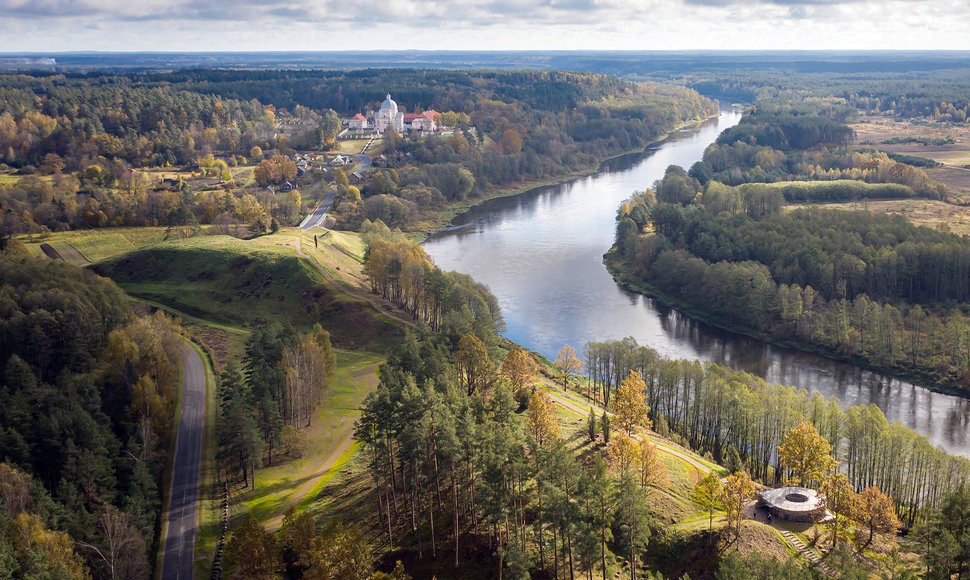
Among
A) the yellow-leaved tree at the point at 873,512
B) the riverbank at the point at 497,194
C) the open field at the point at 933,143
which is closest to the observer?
the yellow-leaved tree at the point at 873,512

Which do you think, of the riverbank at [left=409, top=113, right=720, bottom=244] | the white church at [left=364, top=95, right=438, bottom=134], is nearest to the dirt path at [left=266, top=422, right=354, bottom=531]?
the riverbank at [left=409, top=113, right=720, bottom=244]

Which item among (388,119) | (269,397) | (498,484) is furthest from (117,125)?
(498,484)

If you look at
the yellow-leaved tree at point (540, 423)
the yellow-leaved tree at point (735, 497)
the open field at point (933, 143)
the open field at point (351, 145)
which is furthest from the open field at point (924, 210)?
the open field at point (351, 145)

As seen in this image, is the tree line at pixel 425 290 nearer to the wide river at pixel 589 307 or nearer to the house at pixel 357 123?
the wide river at pixel 589 307

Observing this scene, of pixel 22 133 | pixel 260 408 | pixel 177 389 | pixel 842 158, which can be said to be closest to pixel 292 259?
pixel 177 389

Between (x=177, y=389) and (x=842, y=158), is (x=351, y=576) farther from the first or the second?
(x=842, y=158)

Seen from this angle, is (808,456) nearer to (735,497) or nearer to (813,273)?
(735,497)
